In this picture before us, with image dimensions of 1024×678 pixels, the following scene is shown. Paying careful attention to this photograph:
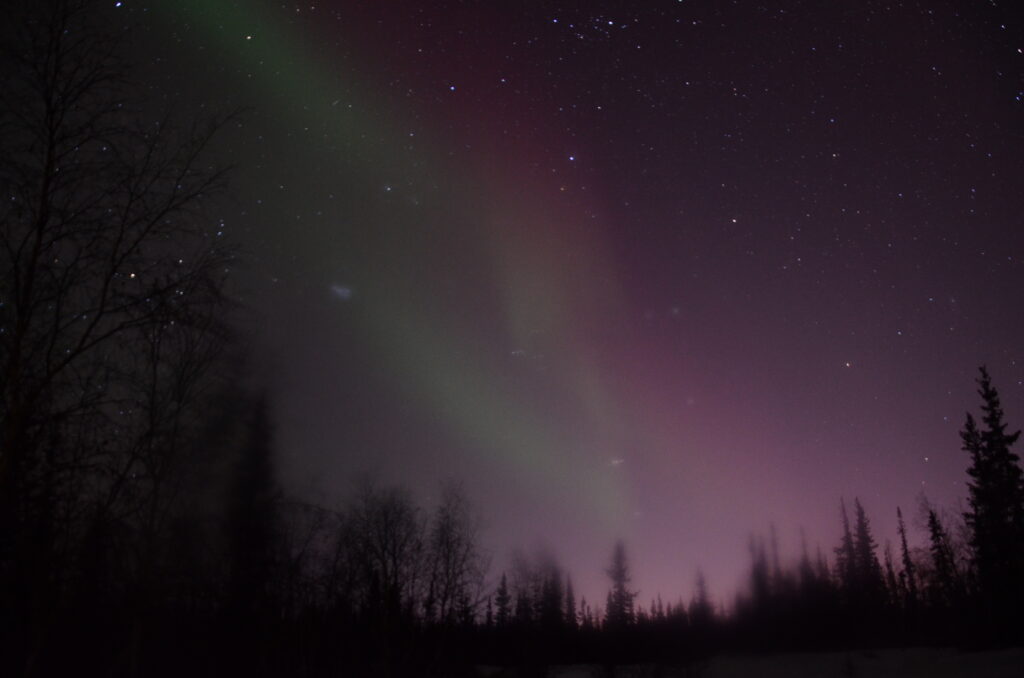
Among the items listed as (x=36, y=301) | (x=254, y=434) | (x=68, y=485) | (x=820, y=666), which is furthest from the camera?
(x=820, y=666)

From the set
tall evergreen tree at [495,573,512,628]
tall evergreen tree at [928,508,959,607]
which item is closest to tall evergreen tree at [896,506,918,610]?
tall evergreen tree at [928,508,959,607]

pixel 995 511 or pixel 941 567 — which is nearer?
pixel 995 511

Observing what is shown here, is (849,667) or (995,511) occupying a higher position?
(995,511)

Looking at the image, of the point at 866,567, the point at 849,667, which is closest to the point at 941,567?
the point at 866,567

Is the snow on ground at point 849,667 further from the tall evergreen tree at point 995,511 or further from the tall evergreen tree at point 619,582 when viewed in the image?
the tall evergreen tree at point 619,582

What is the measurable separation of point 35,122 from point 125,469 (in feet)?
10.1

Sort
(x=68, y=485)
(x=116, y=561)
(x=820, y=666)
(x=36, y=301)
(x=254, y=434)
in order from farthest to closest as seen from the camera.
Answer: (x=820, y=666), (x=254, y=434), (x=116, y=561), (x=68, y=485), (x=36, y=301)

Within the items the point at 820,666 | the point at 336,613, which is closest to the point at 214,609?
the point at 336,613

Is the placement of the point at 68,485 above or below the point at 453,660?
above

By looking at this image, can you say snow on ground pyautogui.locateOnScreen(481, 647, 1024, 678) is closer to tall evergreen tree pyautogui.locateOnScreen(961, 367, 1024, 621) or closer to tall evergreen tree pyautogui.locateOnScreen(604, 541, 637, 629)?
tall evergreen tree pyautogui.locateOnScreen(961, 367, 1024, 621)

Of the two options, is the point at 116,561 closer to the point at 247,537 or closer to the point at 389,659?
the point at 247,537

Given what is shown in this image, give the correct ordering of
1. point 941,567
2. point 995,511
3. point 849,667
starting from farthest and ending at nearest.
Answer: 1. point 941,567
2. point 995,511
3. point 849,667

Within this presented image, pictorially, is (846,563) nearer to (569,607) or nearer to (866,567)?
(866,567)

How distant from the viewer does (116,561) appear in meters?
7.84
